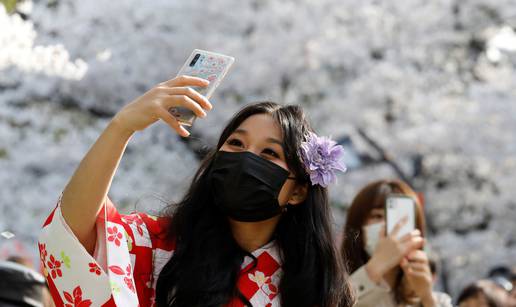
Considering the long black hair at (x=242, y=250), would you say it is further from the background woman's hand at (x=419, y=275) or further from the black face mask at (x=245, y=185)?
the background woman's hand at (x=419, y=275)

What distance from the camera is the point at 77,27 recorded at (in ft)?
26.2

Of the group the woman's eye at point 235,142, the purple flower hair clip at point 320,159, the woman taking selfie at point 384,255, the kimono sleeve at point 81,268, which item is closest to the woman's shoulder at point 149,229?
the kimono sleeve at point 81,268

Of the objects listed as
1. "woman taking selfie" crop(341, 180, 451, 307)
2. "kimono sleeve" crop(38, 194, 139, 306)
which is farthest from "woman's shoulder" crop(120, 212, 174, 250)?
"woman taking selfie" crop(341, 180, 451, 307)

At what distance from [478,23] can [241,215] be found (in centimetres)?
955

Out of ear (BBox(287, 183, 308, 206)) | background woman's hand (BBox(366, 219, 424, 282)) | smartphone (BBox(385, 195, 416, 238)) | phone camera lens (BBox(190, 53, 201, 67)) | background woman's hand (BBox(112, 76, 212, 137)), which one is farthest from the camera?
smartphone (BBox(385, 195, 416, 238))

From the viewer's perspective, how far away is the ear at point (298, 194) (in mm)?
2740

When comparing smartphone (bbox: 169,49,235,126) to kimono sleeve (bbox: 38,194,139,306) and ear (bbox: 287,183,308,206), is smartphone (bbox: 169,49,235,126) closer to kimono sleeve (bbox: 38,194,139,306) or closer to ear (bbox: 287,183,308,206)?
kimono sleeve (bbox: 38,194,139,306)

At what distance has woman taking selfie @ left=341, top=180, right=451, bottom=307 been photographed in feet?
11.9

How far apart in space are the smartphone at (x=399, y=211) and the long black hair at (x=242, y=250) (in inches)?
40.0

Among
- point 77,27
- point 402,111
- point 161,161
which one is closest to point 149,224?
point 77,27

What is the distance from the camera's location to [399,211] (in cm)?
380

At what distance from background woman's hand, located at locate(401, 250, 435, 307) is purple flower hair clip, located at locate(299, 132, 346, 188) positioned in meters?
1.15

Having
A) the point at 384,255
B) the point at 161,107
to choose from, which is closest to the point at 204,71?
the point at 161,107

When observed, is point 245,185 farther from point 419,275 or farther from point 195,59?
point 419,275
